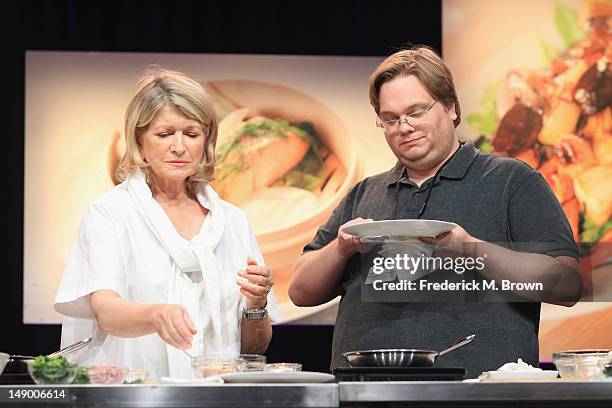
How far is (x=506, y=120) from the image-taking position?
4.34 m

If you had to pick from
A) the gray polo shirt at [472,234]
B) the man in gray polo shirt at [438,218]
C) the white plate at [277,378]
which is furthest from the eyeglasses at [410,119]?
the white plate at [277,378]

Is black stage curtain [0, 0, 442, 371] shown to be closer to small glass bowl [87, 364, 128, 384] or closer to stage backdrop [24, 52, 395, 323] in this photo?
stage backdrop [24, 52, 395, 323]

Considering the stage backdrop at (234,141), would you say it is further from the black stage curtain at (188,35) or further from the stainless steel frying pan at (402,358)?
the stainless steel frying pan at (402,358)

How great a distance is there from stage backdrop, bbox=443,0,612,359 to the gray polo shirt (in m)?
1.84

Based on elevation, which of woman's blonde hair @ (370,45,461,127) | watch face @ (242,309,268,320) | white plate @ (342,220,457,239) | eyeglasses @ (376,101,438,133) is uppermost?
woman's blonde hair @ (370,45,461,127)

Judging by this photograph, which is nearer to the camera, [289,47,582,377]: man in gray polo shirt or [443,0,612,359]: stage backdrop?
[289,47,582,377]: man in gray polo shirt

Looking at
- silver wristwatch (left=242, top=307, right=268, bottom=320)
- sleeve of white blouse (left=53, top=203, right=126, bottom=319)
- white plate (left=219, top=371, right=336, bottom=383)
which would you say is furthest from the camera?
silver wristwatch (left=242, top=307, right=268, bottom=320)

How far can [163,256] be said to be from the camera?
7.48 ft

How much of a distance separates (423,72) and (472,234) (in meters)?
0.44

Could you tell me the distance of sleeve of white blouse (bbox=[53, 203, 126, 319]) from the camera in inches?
86.3

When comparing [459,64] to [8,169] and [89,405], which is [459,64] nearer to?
[8,169]

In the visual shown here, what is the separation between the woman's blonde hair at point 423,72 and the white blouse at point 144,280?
62 cm

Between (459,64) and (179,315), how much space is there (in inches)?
110

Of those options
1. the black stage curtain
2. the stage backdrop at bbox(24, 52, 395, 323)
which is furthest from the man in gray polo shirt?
the black stage curtain
